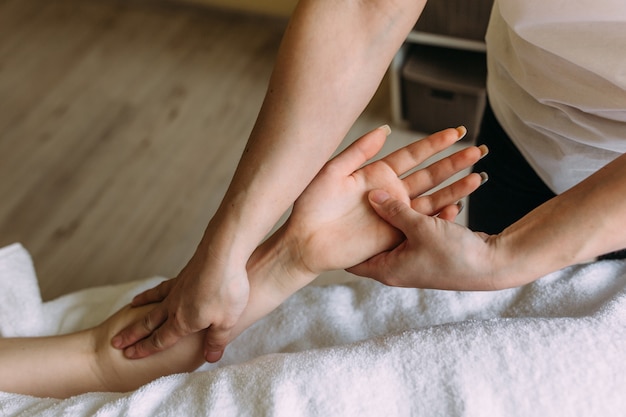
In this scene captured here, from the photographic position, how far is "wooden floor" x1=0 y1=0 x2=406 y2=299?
6.14ft

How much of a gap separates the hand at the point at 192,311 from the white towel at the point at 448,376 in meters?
0.10

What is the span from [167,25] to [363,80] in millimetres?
1932

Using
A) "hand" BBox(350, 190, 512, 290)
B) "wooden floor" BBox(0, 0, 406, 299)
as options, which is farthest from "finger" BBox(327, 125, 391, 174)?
"wooden floor" BBox(0, 0, 406, 299)

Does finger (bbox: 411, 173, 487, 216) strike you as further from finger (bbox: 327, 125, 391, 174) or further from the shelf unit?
the shelf unit

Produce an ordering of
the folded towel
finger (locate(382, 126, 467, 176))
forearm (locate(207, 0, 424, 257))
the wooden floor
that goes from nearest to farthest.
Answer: forearm (locate(207, 0, 424, 257))
finger (locate(382, 126, 467, 176))
the folded towel
the wooden floor

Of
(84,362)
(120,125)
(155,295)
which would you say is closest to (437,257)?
(155,295)

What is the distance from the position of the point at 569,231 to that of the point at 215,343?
1.69 ft

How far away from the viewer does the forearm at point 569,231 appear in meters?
0.72

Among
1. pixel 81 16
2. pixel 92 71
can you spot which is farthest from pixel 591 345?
pixel 81 16

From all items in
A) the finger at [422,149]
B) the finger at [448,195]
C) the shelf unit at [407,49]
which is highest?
the finger at [422,149]

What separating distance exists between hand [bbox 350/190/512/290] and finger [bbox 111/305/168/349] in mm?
337

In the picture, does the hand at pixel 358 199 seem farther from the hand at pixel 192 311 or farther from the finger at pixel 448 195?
the hand at pixel 192 311

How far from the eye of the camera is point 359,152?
98 cm

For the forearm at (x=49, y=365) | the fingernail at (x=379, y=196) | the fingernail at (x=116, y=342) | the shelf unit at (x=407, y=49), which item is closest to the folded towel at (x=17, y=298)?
the forearm at (x=49, y=365)
